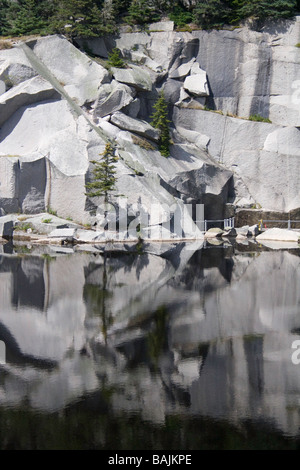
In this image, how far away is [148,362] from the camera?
9617 millimetres

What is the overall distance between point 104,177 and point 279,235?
11.8m

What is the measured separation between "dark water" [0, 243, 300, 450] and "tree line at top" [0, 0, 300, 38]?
26100 mm

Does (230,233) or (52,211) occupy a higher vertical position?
(52,211)

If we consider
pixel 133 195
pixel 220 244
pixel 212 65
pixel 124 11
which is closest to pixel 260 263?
pixel 220 244

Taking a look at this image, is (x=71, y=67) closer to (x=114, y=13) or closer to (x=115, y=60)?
(x=115, y=60)

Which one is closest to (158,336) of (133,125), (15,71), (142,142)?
(142,142)

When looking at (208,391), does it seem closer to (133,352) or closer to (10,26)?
(133,352)

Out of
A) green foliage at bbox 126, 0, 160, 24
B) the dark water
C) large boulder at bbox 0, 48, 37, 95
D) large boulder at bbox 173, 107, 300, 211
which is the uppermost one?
green foliage at bbox 126, 0, 160, 24

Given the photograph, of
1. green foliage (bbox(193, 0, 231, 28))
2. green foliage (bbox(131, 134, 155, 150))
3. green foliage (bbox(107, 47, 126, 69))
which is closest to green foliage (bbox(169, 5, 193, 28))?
green foliage (bbox(193, 0, 231, 28))

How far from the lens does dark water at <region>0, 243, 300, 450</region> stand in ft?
23.4

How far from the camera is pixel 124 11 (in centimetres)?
4434

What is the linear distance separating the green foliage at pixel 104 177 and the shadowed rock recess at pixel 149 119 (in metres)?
1.06

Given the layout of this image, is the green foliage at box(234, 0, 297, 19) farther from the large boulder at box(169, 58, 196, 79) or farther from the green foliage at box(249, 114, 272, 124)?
the green foliage at box(249, 114, 272, 124)

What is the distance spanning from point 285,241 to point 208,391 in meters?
28.2
